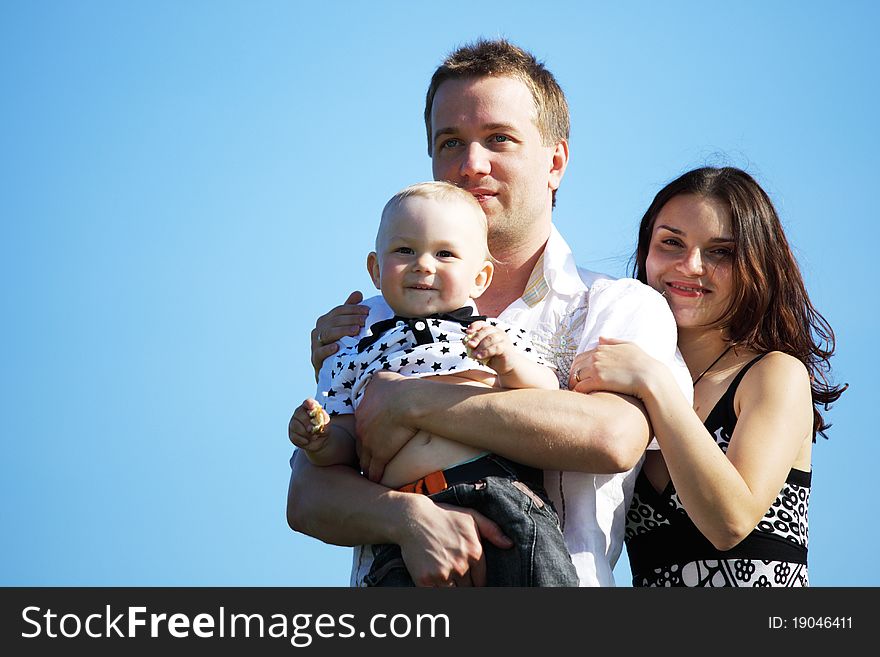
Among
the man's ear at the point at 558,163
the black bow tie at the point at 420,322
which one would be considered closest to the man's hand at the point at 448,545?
the black bow tie at the point at 420,322

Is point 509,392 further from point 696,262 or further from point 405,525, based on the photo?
point 696,262

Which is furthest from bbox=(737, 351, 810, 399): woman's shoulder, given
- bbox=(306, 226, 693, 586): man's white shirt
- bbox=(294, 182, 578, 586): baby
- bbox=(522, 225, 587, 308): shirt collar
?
bbox=(294, 182, 578, 586): baby

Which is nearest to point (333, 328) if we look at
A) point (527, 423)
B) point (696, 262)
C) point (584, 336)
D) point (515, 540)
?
point (584, 336)

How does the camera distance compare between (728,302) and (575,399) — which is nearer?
(575,399)

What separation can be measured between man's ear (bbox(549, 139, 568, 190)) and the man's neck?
19.3 inches

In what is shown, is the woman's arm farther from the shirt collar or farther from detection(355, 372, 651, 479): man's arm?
the shirt collar

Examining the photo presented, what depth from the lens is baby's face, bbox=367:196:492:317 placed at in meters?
4.11

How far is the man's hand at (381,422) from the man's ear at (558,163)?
169 cm

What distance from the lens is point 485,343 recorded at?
146 inches
